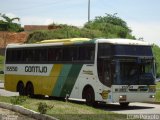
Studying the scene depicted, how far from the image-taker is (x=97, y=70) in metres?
21.8

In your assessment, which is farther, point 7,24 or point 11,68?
point 7,24

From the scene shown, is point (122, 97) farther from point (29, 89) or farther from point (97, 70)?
point (29, 89)

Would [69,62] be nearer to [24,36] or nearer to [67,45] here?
[67,45]

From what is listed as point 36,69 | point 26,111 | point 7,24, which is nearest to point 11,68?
point 36,69

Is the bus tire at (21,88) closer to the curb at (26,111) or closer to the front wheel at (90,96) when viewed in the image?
the front wheel at (90,96)

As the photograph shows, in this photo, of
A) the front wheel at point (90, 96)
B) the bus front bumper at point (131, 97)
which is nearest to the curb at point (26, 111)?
the front wheel at point (90, 96)

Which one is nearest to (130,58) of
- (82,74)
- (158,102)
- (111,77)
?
(111,77)

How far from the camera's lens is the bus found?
2130 cm

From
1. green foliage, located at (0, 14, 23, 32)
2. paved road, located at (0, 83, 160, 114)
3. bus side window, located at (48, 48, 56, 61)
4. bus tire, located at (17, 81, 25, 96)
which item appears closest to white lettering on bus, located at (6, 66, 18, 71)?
bus tire, located at (17, 81, 25, 96)

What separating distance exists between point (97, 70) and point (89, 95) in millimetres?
1348

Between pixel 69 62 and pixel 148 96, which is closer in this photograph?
pixel 148 96

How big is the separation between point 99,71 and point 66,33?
42691 mm

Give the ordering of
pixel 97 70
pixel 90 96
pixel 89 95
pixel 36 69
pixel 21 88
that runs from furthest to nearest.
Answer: pixel 21 88, pixel 36 69, pixel 89 95, pixel 90 96, pixel 97 70

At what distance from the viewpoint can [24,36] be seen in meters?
89.3
